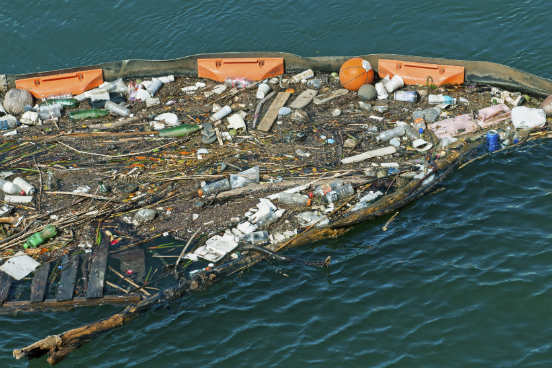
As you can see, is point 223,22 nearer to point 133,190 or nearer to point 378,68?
point 378,68

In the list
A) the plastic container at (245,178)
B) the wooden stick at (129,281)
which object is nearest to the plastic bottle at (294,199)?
the plastic container at (245,178)

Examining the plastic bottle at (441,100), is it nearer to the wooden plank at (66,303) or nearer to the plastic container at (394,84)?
the plastic container at (394,84)

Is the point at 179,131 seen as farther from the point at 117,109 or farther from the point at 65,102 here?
the point at 65,102

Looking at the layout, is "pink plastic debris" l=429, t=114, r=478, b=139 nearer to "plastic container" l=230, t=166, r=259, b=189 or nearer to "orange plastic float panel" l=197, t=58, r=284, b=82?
"plastic container" l=230, t=166, r=259, b=189

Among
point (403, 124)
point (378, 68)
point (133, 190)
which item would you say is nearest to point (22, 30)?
point (133, 190)

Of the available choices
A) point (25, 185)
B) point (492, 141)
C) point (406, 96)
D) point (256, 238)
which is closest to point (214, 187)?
point (256, 238)

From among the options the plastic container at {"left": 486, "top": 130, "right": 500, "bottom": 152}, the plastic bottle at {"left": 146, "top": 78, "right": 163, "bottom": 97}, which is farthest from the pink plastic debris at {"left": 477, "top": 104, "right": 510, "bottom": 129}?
the plastic bottle at {"left": 146, "top": 78, "right": 163, "bottom": 97}
